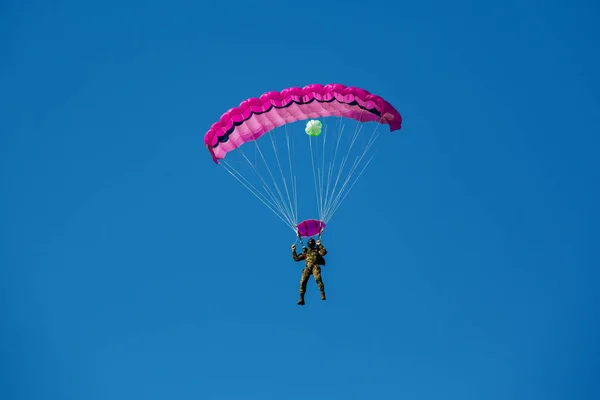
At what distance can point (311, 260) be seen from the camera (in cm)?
2412

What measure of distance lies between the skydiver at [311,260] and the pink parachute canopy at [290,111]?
10.1ft

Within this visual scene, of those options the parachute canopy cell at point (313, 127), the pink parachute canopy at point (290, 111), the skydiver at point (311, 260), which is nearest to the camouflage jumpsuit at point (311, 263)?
the skydiver at point (311, 260)

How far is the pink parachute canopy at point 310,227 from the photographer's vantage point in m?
24.3

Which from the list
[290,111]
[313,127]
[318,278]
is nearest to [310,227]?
[318,278]

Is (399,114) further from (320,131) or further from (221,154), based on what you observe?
(221,154)

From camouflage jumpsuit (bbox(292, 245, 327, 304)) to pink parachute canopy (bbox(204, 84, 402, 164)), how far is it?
3.23 metres

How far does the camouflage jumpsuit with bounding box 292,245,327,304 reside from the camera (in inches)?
947

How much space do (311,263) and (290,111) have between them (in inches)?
146

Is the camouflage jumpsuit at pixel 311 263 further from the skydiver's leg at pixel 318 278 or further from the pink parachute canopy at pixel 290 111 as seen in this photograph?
the pink parachute canopy at pixel 290 111

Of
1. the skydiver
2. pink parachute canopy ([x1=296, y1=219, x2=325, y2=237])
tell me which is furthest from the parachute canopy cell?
the skydiver

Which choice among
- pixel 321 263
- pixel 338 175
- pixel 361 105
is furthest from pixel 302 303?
pixel 361 105

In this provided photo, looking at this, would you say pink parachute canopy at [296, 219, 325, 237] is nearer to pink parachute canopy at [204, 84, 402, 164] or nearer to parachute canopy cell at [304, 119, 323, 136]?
parachute canopy cell at [304, 119, 323, 136]

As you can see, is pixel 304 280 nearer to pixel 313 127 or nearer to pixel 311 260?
pixel 311 260

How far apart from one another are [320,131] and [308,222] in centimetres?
243
